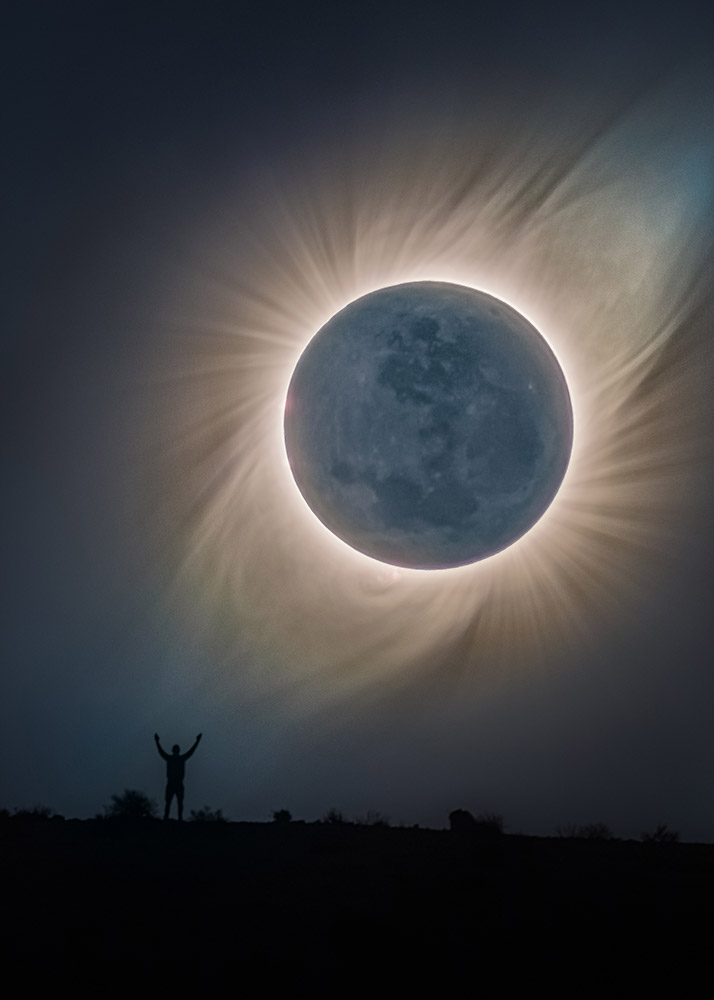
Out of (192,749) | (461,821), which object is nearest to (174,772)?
(192,749)

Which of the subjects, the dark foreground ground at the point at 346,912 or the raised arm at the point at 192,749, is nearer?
the dark foreground ground at the point at 346,912

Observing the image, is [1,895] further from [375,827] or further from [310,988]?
[375,827]


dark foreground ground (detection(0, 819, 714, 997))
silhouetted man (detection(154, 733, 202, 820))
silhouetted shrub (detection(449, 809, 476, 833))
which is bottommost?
dark foreground ground (detection(0, 819, 714, 997))

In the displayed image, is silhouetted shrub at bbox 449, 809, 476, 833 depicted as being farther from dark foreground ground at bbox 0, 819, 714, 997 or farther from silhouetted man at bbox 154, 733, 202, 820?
silhouetted man at bbox 154, 733, 202, 820

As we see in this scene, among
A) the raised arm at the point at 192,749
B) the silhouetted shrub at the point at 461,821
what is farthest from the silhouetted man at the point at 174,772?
the silhouetted shrub at the point at 461,821

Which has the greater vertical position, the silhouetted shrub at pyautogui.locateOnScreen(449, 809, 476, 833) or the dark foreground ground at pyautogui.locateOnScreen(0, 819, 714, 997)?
the silhouetted shrub at pyautogui.locateOnScreen(449, 809, 476, 833)

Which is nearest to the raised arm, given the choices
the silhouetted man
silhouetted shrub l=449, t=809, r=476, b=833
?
the silhouetted man

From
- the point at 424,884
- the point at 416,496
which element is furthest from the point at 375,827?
the point at 416,496

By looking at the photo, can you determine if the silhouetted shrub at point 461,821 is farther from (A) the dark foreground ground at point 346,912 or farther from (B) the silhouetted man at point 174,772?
(B) the silhouetted man at point 174,772

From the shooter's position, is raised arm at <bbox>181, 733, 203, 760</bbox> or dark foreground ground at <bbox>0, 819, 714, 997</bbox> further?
raised arm at <bbox>181, 733, 203, 760</bbox>
